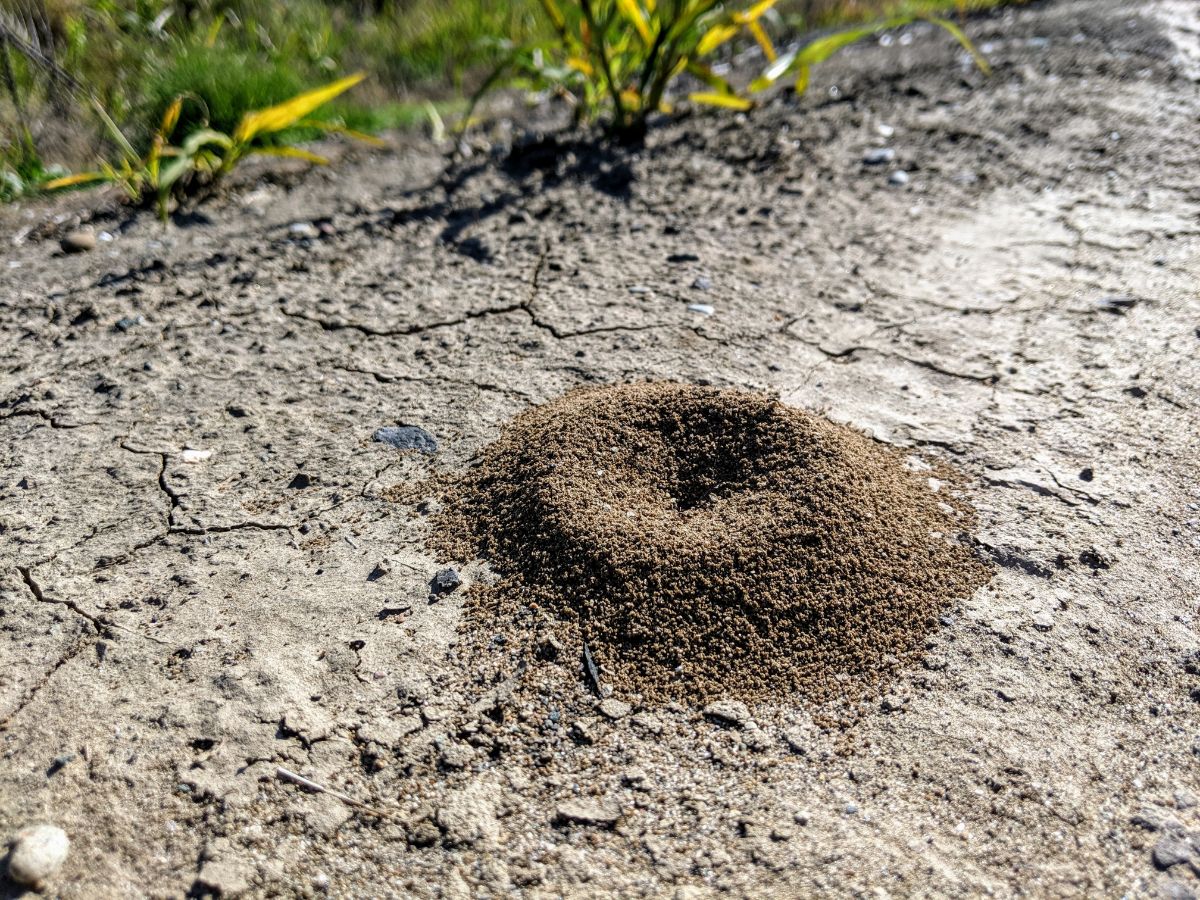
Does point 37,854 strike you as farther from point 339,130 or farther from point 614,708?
point 339,130

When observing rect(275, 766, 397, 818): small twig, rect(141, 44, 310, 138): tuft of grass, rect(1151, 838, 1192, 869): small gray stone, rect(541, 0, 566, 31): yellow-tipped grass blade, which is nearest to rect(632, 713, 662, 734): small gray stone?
rect(275, 766, 397, 818): small twig

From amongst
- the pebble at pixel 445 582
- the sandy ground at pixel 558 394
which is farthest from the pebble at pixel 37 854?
the pebble at pixel 445 582

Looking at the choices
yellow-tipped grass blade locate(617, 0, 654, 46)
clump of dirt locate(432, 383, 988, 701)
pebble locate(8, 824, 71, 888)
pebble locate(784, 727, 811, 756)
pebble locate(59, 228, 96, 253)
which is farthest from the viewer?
yellow-tipped grass blade locate(617, 0, 654, 46)

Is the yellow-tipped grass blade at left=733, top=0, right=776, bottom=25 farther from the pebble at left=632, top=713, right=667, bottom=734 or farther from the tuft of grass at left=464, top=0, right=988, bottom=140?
the pebble at left=632, top=713, right=667, bottom=734

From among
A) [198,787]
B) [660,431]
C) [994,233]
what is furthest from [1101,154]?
[198,787]

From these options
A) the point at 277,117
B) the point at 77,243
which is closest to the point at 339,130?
the point at 277,117

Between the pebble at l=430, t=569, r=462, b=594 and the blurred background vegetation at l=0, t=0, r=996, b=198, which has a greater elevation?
the blurred background vegetation at l=0, t=0, r=996, b=198
